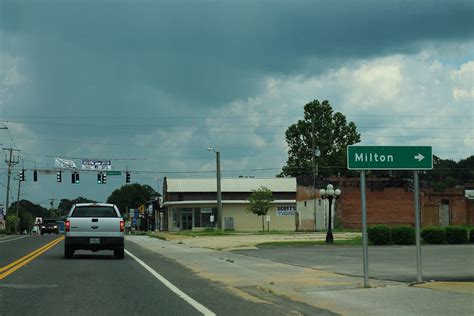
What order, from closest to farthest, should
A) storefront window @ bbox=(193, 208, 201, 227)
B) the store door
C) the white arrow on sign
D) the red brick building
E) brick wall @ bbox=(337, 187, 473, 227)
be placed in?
the white arrow on sign
the red brick building
brick wall @ bbox=(337, 187, 473, 227)
storefront window @ bbox=(193, 208, 201, 227)
the store door

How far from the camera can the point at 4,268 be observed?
57.5ft

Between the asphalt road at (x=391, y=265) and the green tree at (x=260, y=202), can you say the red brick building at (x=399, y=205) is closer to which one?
the green tree at (x=260, y=202)

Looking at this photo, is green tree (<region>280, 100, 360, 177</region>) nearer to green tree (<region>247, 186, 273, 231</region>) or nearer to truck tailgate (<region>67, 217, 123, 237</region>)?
green tree (<region>247, 186, 273, 231</region>)

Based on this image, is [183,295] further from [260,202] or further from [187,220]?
[187,220]

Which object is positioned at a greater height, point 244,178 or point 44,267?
point 244,178

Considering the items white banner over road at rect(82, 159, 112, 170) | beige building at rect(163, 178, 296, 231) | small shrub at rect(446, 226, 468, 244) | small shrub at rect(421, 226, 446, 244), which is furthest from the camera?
beige building at rect(163, 178, 296, 231)

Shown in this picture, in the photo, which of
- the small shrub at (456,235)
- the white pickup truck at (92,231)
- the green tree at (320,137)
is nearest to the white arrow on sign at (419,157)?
the white pickup truck at (92,231)

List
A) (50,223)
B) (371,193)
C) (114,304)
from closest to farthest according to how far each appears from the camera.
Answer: (114,304) < (371,193) < (50,223)

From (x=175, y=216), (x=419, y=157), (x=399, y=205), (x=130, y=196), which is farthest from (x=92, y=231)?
(x=130, y=196)

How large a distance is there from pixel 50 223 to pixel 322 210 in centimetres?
3651

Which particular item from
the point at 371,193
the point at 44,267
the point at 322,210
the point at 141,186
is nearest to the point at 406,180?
the point at 371,193

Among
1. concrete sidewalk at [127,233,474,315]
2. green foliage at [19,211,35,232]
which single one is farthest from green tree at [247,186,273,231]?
green foliage at [19,211,35,232]

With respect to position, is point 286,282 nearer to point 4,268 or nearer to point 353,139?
point 4,268

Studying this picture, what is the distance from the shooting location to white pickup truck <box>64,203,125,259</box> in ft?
68.3
